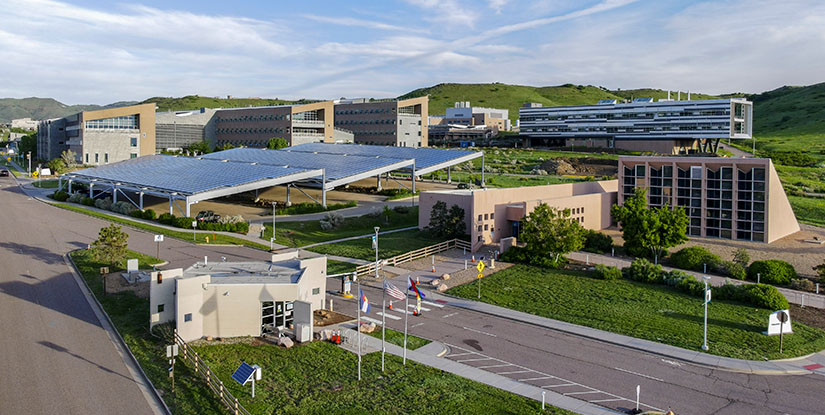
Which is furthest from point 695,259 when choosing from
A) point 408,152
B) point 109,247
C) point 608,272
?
point 408,152

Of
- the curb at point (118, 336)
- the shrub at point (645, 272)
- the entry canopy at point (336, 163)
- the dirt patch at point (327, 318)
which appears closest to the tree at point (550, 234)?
the shrub at point (645, 272)

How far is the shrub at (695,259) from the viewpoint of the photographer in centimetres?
4106

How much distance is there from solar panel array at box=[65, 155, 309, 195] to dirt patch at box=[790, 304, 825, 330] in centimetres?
4576

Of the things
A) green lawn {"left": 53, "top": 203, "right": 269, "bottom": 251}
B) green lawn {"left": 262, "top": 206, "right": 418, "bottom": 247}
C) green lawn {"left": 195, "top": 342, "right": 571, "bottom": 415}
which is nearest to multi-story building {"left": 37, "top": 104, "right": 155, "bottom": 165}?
green lawn {"left": 53, "top": 203, "right": 269, "bottom": 251}

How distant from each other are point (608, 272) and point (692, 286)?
5.07m

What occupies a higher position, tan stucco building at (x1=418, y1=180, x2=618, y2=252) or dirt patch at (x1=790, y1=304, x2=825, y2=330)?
tan stucco building at (x1=418, y1=180, x2=618, y2=252)

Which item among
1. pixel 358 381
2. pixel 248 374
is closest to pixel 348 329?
pixel 358 381

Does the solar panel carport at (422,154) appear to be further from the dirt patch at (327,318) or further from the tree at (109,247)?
the dirt patch at (327,318)

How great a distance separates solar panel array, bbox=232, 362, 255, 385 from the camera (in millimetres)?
20641

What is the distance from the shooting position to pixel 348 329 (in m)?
28.4

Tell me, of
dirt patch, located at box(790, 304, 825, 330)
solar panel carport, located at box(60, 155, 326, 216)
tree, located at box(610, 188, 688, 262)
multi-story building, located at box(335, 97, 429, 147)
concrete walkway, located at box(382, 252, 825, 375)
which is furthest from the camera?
multi-story building, located at box(335, 97, 429, 147)

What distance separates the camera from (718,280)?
1518 inches

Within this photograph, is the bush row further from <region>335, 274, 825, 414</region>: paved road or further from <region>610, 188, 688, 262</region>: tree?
<region>335, 274, 825, 414</region>: paved road

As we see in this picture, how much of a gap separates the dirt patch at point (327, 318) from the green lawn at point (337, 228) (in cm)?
1807
